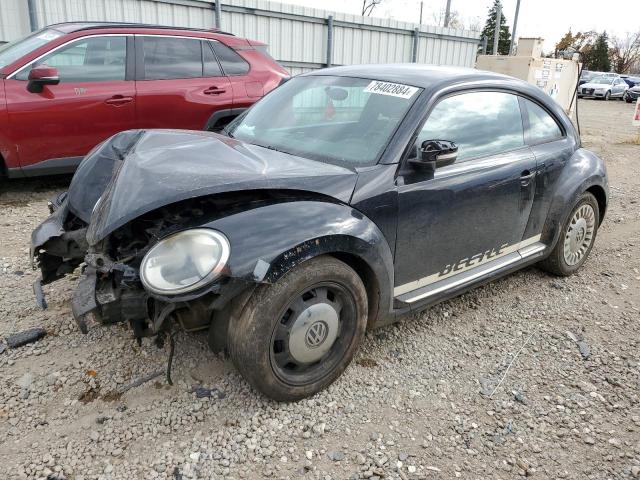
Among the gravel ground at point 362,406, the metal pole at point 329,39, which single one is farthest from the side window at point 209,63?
the metal pole at point 329,39

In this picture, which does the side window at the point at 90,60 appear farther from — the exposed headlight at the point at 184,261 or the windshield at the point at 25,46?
the exposed headlight at the point at 184,261

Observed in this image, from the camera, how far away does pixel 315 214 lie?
2498mm

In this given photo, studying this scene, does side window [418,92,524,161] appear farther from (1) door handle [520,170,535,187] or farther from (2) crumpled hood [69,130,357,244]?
(2) crumpled hood [69,130,357,244]

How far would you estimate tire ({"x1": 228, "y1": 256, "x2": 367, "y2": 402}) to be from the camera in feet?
7.74

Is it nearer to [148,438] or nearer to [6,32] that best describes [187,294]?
[148,438]

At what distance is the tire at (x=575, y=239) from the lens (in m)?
4.16

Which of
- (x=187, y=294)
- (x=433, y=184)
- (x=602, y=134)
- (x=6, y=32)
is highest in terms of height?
(x=6, y=32)

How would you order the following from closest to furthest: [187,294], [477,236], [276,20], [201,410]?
1. [187,294]
2. [201,410]
3. [477,236]
4. [276,20]

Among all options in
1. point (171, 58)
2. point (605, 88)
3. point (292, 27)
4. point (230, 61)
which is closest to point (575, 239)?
point (230, 61)

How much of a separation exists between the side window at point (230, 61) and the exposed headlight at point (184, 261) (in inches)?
183

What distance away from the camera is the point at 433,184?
9.71ft

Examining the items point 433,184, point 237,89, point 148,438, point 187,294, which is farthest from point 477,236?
point 237,89

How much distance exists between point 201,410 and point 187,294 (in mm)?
730

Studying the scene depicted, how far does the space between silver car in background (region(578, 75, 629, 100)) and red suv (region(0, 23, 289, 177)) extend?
2948 centimetres
